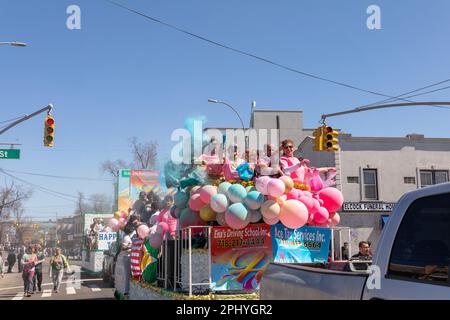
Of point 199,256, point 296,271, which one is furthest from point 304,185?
point 296,271

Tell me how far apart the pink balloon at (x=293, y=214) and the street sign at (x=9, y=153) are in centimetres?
1408

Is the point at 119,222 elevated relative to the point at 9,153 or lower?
lower

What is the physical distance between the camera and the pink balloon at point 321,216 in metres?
8.60

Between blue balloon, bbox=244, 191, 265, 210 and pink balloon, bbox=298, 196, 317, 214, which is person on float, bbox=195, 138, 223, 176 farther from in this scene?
pink balloon, bbox=298, 196, 317, 214

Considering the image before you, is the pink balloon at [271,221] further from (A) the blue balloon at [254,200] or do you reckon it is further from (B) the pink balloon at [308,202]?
(B) the pink balloon at [308,202]

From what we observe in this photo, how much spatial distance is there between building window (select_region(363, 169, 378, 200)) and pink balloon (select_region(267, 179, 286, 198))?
21.4 meters

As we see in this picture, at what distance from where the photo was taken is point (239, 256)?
26.0ft

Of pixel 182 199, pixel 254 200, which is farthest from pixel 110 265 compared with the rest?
pixel 254 200

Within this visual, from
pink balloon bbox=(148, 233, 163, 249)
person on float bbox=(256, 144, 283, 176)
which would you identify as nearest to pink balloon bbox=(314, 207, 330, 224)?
person on float bbox=(256, 144, 283, 176)

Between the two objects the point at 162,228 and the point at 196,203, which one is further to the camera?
the point at 162,228

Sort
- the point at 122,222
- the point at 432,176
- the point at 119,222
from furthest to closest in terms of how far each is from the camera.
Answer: the point at 432,176 → the point at 119,222 → the point at 122,222

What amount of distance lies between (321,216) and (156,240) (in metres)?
3.39

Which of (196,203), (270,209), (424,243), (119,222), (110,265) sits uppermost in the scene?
(196,203)

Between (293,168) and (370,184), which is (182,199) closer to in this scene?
(293,168)
